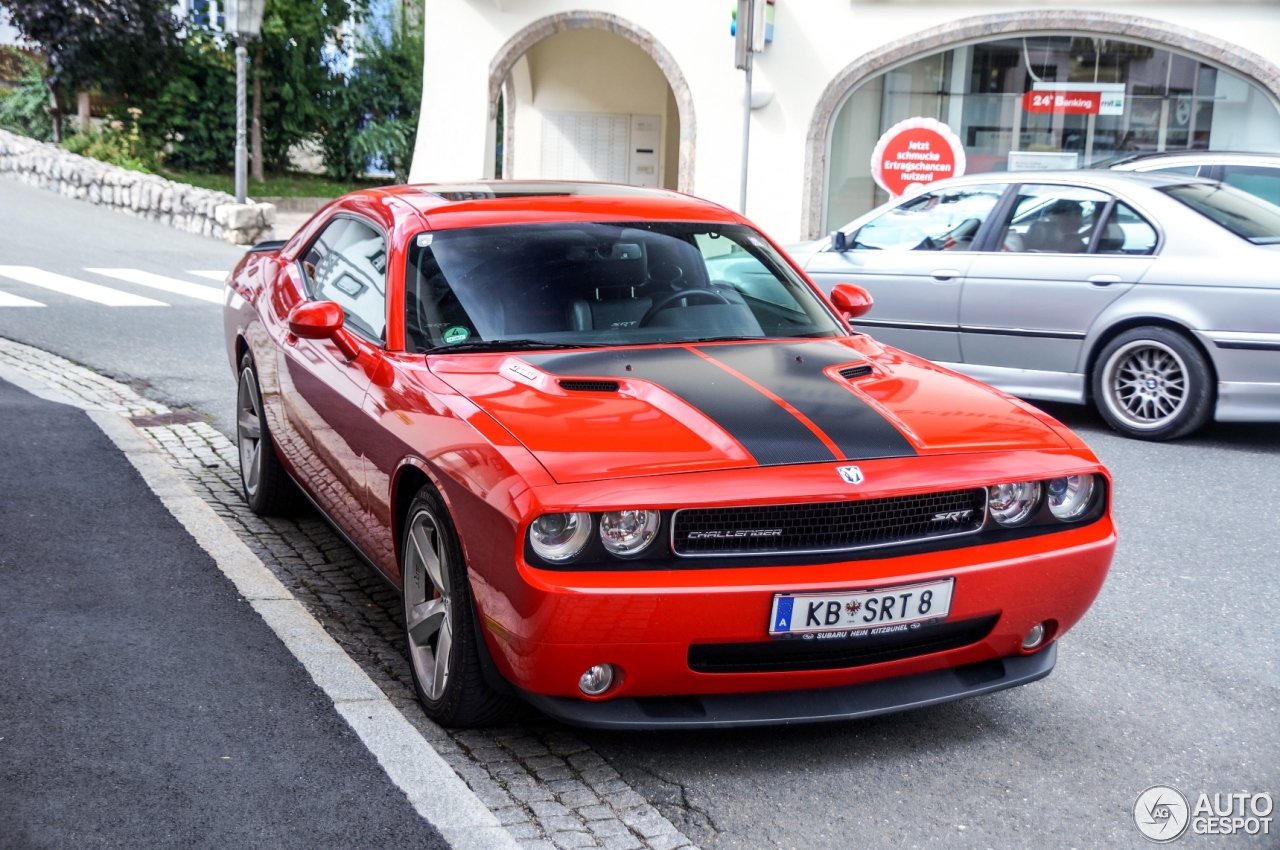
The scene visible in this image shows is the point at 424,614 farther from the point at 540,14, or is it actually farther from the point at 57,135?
the point at 57,135

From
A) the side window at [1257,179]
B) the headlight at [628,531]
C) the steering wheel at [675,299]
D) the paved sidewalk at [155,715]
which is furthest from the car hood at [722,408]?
the side window at [1257,179]

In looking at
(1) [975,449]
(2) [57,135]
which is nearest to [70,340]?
(1) [975,449]

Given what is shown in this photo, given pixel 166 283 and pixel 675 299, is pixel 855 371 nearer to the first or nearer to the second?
pixel 675 299

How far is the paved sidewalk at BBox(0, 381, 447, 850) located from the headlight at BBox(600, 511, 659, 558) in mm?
793

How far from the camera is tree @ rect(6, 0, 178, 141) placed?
81.5 ft

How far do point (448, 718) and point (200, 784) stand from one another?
68 cm

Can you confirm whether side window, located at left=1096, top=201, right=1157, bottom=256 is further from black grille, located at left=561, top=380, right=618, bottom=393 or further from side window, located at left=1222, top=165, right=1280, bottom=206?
black grille, located at left=561, top=380, right=618, bottom=393

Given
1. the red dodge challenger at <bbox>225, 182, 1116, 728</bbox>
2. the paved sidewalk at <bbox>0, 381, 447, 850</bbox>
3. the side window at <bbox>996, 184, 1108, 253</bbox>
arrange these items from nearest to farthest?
the paved sidewalk at <bbox>0, 381, 447, 850</bbox>
the red dodge challenger at <bbox>225, 182, 1116, 728</bbox>
the side window at <bbox>996, 184, 1108, 253</bbox>

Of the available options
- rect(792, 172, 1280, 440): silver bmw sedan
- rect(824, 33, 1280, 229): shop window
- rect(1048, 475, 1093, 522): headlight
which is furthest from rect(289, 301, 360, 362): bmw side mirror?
rect(824, 33, 1280, 229): shop window

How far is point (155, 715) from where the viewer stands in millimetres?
3826

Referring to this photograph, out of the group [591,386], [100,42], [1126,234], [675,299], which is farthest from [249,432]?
[100,42]

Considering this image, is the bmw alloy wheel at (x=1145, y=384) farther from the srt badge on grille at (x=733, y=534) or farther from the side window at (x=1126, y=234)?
the srt badge on grille at (x=733, y=534)

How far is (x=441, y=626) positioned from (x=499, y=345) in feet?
3.12

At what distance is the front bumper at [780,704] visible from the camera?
3.44 metres
